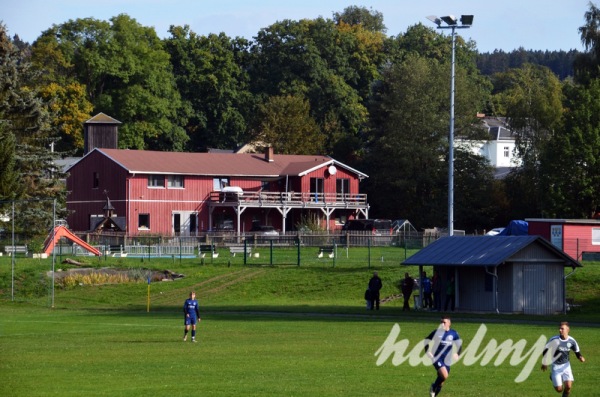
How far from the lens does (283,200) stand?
95.0m

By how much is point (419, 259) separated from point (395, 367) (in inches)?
929

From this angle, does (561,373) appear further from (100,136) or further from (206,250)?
(100,136)

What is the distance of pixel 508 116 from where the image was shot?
104m

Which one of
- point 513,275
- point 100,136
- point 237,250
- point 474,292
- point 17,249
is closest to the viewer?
point 513,275

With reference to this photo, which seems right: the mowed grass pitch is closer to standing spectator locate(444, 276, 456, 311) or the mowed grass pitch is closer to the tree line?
standing spectator locate(444, 276, 456, 311)


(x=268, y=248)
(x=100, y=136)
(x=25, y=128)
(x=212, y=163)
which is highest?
(x=100, y=136)

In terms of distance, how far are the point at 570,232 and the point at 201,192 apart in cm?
3797

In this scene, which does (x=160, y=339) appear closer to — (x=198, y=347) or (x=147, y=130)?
(x=198, y=347)

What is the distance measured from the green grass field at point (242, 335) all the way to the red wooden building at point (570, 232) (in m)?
5.60

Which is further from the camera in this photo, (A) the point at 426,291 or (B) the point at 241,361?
(A) the point at 426,291

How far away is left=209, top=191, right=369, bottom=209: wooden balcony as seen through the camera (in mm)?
93562

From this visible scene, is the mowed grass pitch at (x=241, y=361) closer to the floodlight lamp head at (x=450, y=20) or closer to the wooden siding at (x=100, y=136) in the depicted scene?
the floodlight lamp head at (x=450, y=20)

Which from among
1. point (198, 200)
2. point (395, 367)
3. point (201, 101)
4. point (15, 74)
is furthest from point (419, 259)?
point (201, 101)

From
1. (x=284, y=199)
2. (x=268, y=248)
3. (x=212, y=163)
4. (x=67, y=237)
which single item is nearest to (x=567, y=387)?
(x=67, y=237)
